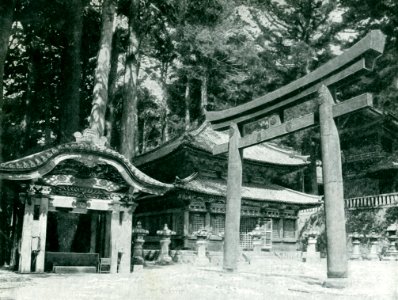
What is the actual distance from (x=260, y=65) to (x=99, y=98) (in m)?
20.2

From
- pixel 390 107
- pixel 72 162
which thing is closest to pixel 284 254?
pixel 390 107

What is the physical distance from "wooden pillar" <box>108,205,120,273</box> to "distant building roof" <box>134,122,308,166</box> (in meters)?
10.3

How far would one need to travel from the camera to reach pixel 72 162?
12914mm

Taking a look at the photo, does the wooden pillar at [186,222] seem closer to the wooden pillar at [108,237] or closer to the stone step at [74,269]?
the wooden pillar at [108,237]

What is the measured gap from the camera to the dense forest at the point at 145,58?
18359 mm

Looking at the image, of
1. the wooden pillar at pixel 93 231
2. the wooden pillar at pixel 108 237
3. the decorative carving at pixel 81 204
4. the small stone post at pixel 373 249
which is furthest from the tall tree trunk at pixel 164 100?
the decorative carving at pixel 81 204

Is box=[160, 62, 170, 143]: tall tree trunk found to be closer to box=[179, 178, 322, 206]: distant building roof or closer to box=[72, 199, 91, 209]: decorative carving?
box=[179, 178, 322, 206]: distant building roof

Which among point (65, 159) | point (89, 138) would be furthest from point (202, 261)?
point (65, 159)

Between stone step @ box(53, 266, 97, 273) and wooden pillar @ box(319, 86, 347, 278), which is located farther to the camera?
stone step @ box(53, 266, 97, 273)

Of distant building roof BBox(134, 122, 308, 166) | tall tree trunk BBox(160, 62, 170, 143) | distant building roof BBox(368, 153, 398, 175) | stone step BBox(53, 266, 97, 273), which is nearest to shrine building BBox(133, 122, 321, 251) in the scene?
distant building roof BBox(134, 122, 308, 166)

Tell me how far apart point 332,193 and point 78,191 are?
7884mm

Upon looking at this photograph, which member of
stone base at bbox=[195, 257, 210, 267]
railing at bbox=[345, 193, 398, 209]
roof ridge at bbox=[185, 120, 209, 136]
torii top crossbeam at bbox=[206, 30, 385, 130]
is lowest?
stone base at bbox=[195, 257, 210, 267]

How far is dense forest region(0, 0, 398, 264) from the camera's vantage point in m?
18.4

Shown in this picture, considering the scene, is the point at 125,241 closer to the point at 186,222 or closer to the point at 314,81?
the point at 314,81
